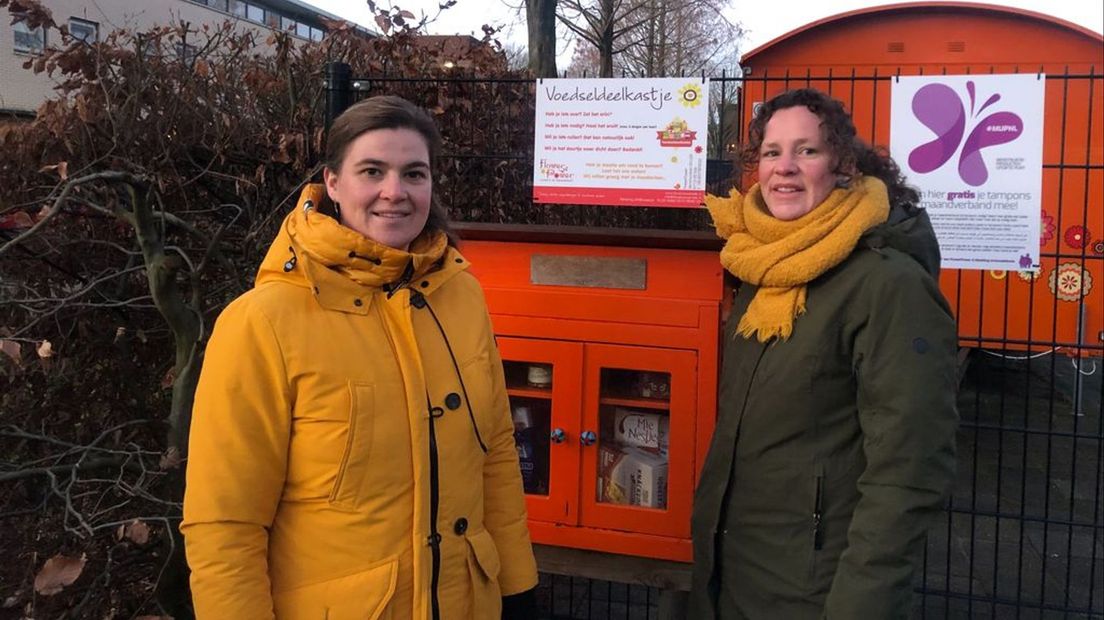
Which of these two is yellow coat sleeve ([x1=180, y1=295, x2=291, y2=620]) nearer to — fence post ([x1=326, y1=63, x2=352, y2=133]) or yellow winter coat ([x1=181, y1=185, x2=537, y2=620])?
yellow winter coat ([x1=181, y1=185, x2=537, y2=620])

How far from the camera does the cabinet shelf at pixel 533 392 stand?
2975mm

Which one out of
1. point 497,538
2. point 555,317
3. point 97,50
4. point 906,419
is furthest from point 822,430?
point 97,50

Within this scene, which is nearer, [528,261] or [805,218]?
[805,218]

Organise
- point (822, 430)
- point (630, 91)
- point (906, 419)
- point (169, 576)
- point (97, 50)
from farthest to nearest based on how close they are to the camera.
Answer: point (97, 50)
point (630, 91)
point (169, 576)
point (822, 430)
point (906, 419)

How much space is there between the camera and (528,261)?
294cm

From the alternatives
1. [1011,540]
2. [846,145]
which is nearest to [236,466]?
[846,145]

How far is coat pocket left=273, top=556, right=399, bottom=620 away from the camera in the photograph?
177 cm

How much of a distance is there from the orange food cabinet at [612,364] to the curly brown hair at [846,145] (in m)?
0.59

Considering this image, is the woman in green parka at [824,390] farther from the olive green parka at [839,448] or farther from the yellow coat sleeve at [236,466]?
the yellow coat sleeve at [236,466]

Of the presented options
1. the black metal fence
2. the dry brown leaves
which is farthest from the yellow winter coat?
the black metal fence

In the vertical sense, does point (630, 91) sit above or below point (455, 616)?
above

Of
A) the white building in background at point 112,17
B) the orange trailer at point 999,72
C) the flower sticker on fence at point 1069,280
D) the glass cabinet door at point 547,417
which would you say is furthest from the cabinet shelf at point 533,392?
the white building in background at point 112,17

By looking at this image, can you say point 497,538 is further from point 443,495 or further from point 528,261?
point 528,261

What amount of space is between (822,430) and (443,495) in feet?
3.07
